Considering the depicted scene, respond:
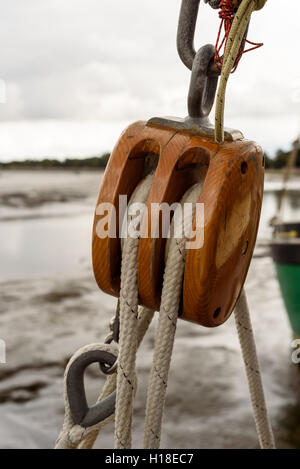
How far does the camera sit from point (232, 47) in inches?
29.6

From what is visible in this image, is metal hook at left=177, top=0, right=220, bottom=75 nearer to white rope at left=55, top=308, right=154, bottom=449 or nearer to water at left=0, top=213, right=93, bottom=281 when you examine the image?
white rope at left=55, top=308, right=154, bottom=449

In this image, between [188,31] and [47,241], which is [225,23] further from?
[47,241]

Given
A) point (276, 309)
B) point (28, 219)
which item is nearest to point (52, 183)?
point (28, 219)

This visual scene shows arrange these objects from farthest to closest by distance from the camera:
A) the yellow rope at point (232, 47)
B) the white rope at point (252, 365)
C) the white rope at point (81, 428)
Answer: the white rope at point (252, 365) < the white rope at point (81, 428) < the yellow rope at point (232, 47)

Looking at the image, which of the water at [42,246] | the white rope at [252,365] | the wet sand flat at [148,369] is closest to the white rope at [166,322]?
the white rope at [252,365]

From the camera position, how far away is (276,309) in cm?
462

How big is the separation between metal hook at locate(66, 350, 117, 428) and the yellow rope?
16.8 inches

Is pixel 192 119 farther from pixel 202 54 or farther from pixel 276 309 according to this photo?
pixel 276 309

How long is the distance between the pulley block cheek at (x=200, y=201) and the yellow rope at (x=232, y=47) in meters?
0.05

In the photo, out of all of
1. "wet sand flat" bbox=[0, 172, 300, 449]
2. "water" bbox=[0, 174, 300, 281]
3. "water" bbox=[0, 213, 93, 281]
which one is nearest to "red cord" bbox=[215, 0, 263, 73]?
"wet sand flat" bbox=[0, 172, 300, 449]

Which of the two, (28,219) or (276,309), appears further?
(28,219)

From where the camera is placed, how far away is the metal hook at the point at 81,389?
0.92m

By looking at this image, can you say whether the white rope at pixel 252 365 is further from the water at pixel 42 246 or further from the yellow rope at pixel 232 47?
the water at pixel 42 246
